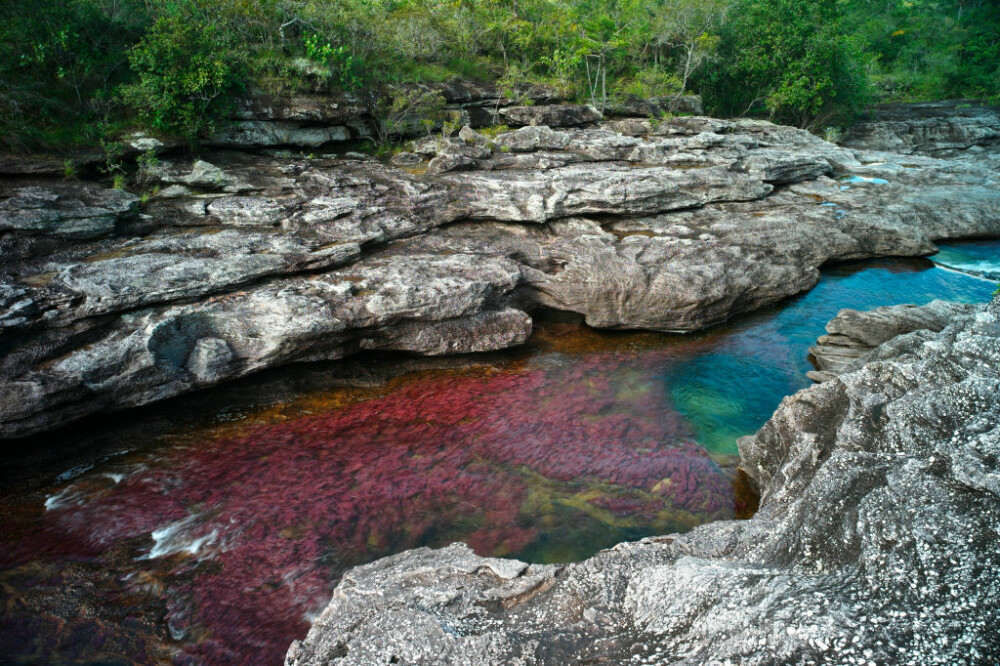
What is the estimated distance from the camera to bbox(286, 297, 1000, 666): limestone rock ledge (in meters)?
3.78

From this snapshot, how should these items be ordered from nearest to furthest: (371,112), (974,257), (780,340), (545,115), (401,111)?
(780,340), (974,257), (371,112), (401,111), (545,115)

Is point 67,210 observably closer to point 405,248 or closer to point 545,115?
point 405,248

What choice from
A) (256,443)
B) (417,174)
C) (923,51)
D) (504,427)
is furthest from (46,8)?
(923,51)

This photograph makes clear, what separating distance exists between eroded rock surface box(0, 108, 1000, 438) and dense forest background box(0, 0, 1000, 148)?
1877mm

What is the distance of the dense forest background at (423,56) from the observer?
47.3ft

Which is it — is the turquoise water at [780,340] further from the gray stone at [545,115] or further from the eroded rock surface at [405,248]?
the gray stone at [545,115]

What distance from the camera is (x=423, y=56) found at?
23.7 metres

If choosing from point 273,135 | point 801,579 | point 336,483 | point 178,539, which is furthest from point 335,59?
point 801,579

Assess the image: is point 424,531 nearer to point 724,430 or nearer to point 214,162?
point 724,430

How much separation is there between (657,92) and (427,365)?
2308 centimetres

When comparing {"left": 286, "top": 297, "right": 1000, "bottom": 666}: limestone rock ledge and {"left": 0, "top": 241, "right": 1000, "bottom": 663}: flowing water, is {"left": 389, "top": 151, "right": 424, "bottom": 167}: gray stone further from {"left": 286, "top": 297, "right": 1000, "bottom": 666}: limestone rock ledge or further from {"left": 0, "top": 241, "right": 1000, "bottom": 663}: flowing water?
{"left": 286, "top": 297, "right": 1000, "bottom": 666}: limestone rock ledge

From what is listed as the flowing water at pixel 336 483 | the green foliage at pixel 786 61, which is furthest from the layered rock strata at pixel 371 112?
the flowing water at pixel 336 483

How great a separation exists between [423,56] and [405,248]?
14209 mm

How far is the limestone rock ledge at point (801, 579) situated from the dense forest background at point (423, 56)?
50.1 ft
